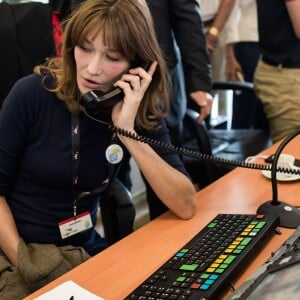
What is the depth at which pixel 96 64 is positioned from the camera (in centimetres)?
129

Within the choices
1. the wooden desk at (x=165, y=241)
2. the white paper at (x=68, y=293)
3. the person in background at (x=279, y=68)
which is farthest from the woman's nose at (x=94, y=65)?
the person in background at (x=279, y=68)

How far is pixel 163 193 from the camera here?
1.38m

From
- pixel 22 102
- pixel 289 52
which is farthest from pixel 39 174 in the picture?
pixel 289 52

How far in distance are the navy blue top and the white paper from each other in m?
0.41

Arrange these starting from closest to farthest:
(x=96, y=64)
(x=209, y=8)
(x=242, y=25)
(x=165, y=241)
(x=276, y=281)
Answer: (x=276, y=281)
(x=165, y=241)
(x=96, y=64)
(x=209, y=8)
(x=242, y=25)

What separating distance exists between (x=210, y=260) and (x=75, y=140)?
52 cm

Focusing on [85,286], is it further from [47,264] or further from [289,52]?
[289,52]

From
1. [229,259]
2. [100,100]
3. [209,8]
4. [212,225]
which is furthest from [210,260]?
[209,8]

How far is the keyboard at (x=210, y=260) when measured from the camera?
0.93 m

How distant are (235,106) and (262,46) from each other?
0.50 metres

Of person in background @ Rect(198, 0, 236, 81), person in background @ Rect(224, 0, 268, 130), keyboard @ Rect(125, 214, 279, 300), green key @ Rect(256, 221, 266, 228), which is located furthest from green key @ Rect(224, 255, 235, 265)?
person in background @ Rect(198, 0, 236, 81)

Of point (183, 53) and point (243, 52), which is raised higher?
point (183, 53)

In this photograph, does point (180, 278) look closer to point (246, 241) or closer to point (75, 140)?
point (246, 241)

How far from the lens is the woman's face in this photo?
1.29 m
